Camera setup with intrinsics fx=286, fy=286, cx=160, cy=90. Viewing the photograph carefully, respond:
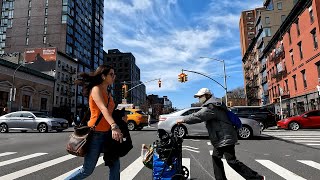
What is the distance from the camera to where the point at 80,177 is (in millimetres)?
3621

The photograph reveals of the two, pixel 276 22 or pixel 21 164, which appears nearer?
pixel 21 164

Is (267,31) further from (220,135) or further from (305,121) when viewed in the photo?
(220,135)

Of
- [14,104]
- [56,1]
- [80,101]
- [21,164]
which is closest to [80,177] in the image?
[21,164]

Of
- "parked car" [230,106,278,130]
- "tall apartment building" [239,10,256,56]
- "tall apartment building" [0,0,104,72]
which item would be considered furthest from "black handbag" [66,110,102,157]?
"tall apartment building" [239,10,256,56]

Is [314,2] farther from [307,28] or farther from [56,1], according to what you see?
[56,1]

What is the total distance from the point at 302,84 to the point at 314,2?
955 cm

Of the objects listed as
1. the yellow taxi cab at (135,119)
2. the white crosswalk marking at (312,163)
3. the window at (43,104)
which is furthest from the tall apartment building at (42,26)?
the white crosswalk marking at (312,163)

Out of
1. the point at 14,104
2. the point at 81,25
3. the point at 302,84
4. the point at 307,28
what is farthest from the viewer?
the point at 81,25

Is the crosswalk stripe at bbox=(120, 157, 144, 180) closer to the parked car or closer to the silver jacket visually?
the silver jacket

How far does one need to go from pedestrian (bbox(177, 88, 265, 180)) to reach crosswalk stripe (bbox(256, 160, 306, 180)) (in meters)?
1.73

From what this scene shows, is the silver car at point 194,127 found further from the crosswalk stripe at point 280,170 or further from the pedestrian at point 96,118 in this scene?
the pedestrian at point 96,118

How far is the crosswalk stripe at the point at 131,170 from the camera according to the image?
5782 mm

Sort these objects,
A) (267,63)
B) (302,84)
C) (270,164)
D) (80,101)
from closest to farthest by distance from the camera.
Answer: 1. (270,164)
2. (302,84)
3. (267,63)
4. (80,101)

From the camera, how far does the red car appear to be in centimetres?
2081
